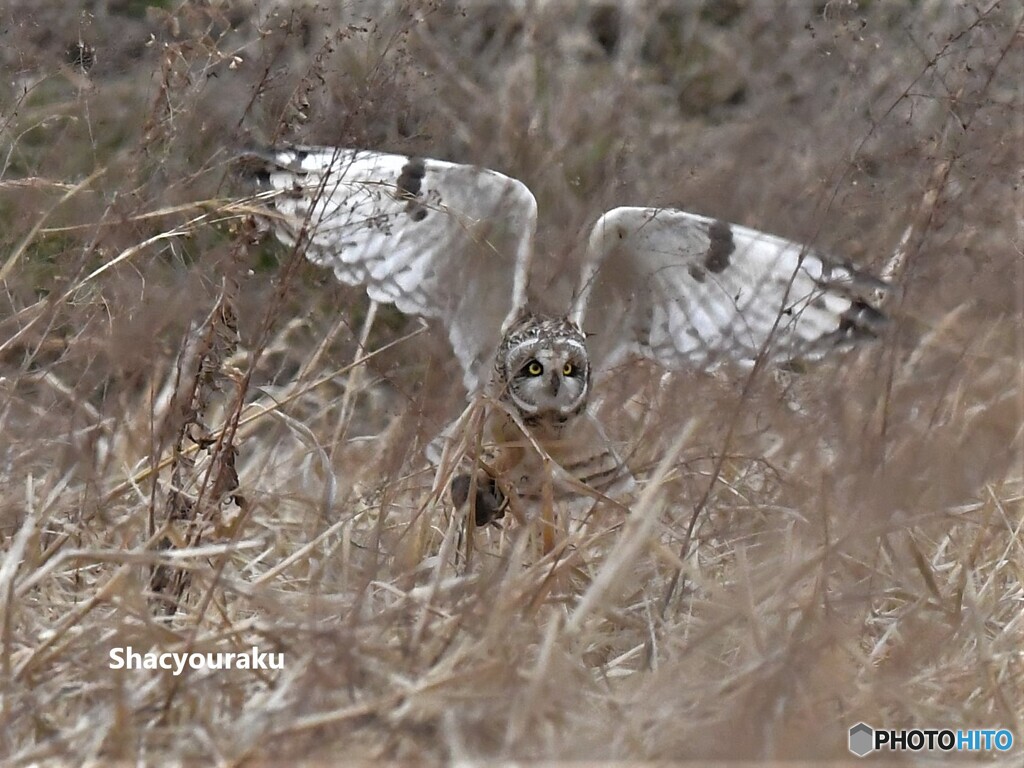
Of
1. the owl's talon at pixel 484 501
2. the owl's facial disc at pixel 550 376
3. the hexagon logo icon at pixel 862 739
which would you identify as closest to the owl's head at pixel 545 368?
the owl's facial disc at pixel 550 376

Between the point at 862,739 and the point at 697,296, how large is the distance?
153 cm

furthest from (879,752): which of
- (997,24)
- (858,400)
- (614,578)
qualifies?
(997,24)

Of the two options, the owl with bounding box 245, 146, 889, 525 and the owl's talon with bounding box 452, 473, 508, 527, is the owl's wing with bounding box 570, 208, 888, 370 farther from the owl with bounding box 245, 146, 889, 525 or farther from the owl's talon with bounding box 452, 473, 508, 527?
the owl's talon with bounding box 452, 473, 508, 527

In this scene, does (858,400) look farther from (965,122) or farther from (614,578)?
(614,578)

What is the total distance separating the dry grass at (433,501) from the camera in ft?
5.11

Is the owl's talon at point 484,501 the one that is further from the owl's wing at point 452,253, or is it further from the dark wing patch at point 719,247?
the dark wing patch at point 719,247

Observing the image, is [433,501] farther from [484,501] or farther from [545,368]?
[545,368]

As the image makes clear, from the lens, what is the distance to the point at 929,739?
5.81 ft

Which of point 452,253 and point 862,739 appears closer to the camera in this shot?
point 862,739

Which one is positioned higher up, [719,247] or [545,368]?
[719,247]

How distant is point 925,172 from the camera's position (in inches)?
88.7

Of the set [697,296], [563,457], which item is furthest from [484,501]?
[697,296]

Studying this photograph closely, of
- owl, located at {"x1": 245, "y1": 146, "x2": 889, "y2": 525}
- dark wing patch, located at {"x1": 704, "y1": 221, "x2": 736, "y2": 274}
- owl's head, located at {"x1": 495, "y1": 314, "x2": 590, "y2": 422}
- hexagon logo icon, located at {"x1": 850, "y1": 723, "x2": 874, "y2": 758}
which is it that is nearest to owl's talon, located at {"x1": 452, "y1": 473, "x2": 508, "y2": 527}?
owl, located at {"x1": 245, "y1": 146, "x2": 889, "y2": 525}

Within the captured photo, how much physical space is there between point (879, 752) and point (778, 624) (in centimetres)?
22
